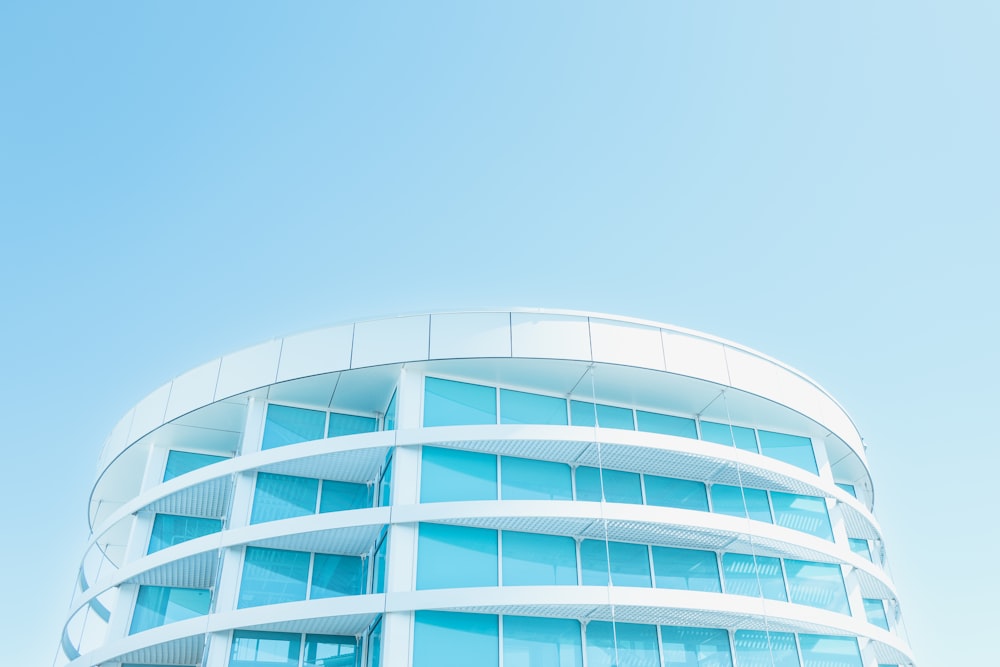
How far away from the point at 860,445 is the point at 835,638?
7.08 m

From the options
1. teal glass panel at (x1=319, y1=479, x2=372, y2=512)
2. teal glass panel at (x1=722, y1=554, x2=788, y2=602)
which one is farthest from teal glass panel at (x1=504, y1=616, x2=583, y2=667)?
teal glass panel at (x1=319, y1=479, x2=372, y2=512)

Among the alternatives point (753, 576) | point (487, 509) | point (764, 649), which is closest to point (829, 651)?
point (764, 649)

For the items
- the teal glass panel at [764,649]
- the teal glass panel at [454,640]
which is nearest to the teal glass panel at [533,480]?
the teal glass panel at [454,640]

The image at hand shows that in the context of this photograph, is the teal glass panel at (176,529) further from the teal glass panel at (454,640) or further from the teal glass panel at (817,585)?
the teal glass panel at (817,585)

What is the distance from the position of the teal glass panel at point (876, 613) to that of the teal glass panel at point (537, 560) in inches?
466

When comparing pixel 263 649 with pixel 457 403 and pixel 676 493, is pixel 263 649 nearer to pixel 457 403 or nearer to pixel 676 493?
pixel 457 403

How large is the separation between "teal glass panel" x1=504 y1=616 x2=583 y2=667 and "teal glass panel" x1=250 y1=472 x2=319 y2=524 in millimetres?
6087

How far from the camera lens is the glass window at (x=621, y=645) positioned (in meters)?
18.3

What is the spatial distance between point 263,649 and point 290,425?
562 cm

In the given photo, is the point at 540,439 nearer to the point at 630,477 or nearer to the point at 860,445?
the point at 630,477

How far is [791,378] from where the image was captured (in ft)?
77.7

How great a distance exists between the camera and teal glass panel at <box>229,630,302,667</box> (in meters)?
18.3

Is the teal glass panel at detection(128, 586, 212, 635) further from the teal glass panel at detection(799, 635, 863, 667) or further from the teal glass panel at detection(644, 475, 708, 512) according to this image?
the teal glass panel at detection(799, 635, 863, 667)

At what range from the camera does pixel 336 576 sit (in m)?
20.2
